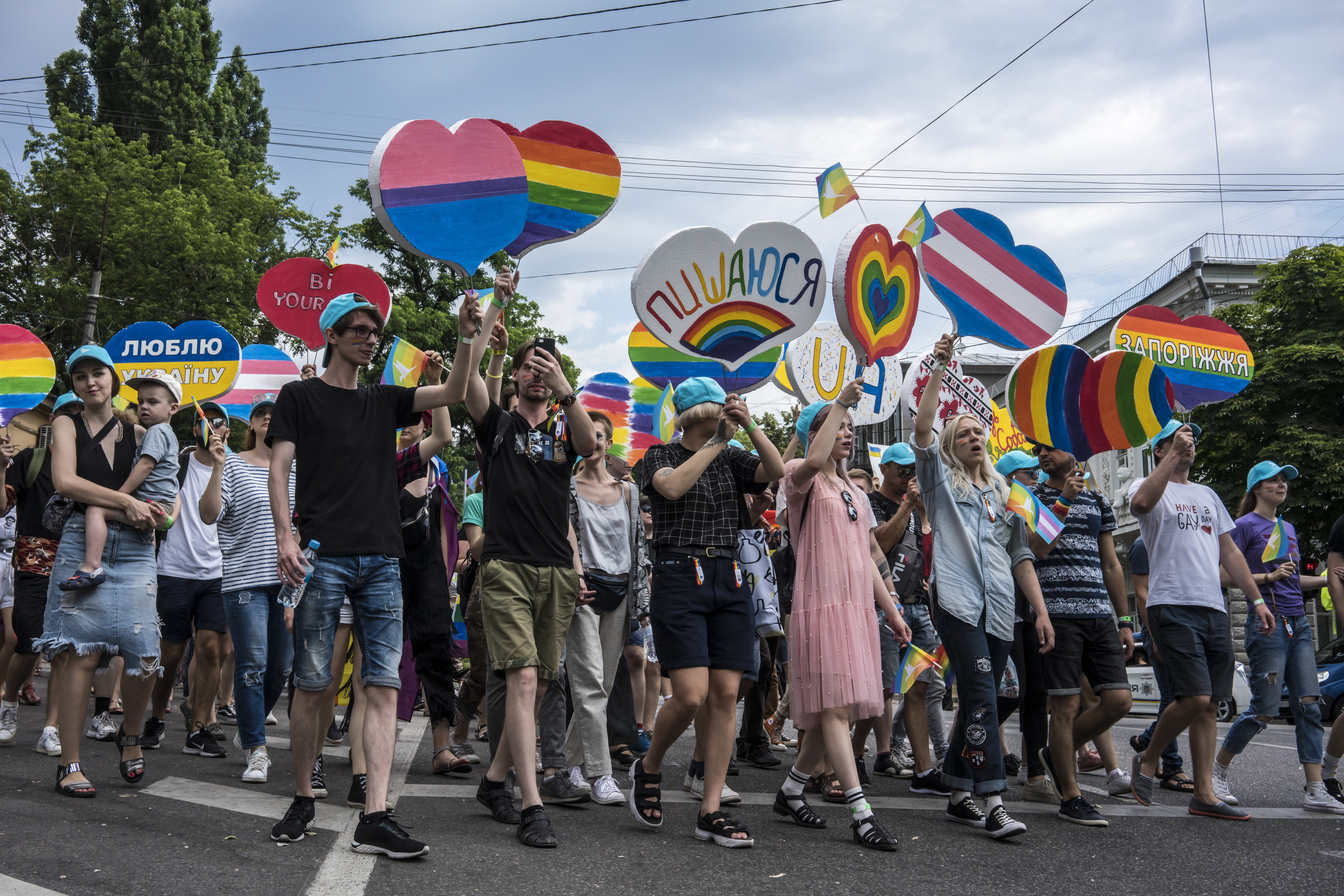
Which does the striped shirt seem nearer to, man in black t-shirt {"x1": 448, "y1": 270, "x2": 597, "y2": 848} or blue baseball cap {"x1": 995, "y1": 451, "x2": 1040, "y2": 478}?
man in black t-shirt {"x1": 448, "y1": 270, "x2": 597, "y2": 848}

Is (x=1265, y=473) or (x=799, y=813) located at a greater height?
(x=1265, y=473)

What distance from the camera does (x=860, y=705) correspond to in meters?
4.46

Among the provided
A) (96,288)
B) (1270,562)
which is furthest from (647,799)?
(96,288)

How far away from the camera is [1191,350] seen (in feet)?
24.2

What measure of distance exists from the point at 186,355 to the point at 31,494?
1573 mm

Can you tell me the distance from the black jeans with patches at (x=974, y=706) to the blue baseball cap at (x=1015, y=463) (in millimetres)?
1186

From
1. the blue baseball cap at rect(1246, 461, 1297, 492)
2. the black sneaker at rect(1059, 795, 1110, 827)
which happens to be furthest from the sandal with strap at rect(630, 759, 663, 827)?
the blue baseball cap at rect(1246, 461, 1297, 492)

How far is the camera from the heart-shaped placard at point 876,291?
4824mm

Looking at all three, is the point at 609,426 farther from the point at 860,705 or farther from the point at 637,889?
the point at 637,889

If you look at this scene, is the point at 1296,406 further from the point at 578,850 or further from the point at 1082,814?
the point at 578,850

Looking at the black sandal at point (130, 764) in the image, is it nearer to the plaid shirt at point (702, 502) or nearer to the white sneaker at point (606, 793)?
the white sneaker at point (606, 793)

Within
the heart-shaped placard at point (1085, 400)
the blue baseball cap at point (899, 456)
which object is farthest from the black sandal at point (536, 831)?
the heart-shaped placard at point (1085, 400)

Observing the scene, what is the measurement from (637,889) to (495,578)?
4.51ft

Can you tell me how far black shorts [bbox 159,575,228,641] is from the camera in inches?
238
